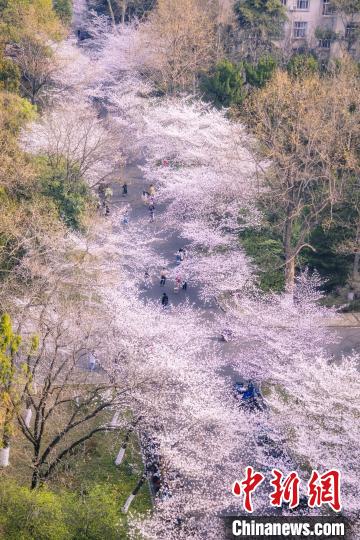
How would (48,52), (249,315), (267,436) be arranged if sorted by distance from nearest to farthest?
(267,436)
(249,315)
(48,52)

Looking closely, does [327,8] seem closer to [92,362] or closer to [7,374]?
[92,362]

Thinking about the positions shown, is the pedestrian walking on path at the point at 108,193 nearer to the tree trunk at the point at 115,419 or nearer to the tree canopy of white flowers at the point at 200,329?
the tree canopy of white flowers at the point at 200,329

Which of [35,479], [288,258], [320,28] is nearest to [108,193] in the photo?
[288,258]

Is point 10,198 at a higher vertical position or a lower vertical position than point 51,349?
higher

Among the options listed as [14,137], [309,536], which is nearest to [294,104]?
[14,137]

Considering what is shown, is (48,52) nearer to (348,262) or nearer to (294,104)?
(294,104)
